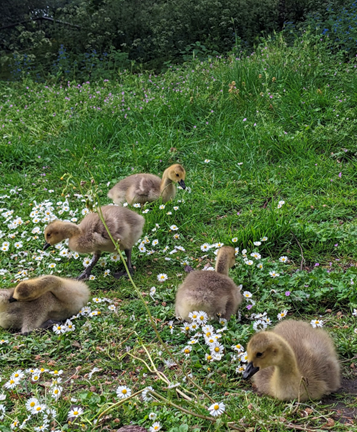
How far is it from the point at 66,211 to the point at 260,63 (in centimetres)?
463

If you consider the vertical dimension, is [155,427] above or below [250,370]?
below

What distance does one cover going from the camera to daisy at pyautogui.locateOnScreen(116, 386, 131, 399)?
2.88 m

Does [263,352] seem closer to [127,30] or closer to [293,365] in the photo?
[293,365]

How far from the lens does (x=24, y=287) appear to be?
375 centimetres

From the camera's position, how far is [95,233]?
4395 mm

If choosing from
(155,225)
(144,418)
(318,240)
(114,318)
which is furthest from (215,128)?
(144,418)

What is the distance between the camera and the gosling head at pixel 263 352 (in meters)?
2.80

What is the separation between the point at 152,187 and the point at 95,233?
1.55m

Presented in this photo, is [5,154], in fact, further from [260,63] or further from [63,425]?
[63,425]

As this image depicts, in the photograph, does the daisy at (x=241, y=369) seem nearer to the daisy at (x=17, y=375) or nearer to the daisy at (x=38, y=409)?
the daisy at (x=38, y=409)

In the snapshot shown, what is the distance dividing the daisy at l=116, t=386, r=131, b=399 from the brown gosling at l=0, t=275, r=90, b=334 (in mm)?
1222

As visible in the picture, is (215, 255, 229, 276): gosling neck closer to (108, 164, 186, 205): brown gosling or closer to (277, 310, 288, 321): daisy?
(277, 310, 288, 321): daisy

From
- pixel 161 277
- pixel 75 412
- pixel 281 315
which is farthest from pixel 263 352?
pixel 161 277

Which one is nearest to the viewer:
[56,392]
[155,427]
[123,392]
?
[155,427]
